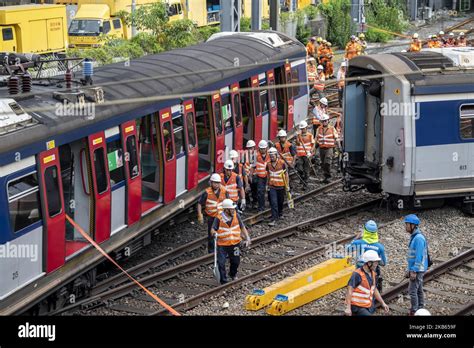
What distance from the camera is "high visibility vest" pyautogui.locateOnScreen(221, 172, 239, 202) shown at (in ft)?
53.2

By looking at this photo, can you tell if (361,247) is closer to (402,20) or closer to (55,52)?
(55,52)

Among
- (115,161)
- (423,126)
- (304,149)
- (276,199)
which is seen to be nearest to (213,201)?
(115,161)

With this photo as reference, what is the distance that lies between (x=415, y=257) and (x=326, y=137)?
348 inches

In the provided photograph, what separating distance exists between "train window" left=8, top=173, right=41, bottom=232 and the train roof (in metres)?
→ 0.49

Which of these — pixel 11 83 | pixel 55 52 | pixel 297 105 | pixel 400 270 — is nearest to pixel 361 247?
pixel 400 270

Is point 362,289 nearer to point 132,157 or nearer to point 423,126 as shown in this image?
point 132,157

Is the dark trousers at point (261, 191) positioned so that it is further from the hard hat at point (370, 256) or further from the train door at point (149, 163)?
the hard hat at point (370, 256)

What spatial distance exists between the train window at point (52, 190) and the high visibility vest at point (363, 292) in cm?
399

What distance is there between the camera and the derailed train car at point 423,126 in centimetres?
1773

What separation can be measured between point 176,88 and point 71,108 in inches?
137

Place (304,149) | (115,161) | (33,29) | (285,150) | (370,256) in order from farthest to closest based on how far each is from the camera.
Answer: (33,29), (304,149), (285,150), (115,161), (370,256)

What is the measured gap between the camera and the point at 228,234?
46.9 ft

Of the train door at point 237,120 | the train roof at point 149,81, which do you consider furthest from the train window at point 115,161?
the train door at point 237,120
